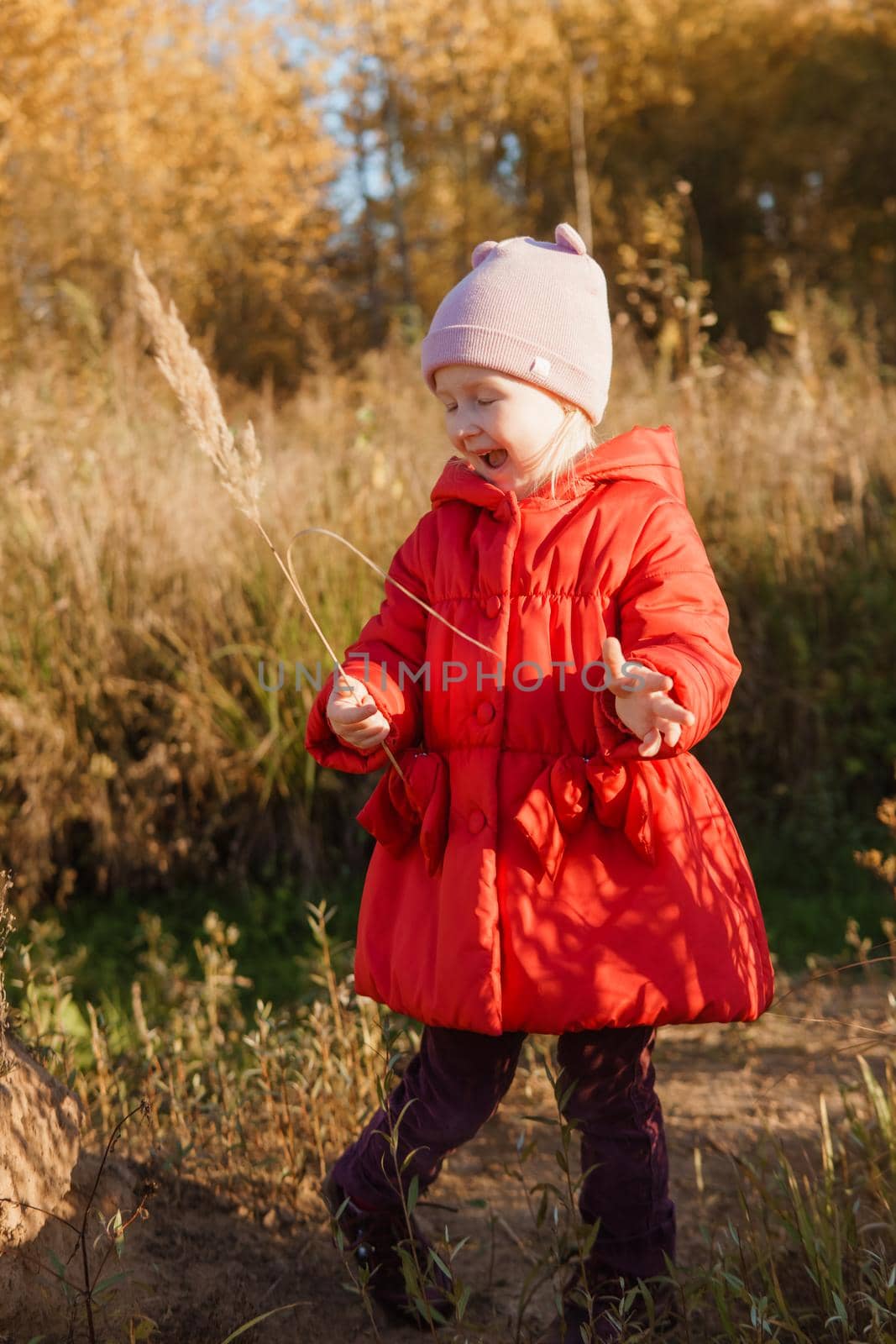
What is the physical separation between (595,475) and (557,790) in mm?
495

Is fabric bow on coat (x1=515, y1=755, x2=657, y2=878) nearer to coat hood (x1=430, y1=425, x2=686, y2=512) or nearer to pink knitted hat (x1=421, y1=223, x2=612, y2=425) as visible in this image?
coat hood (x1=430, y1=425, x2=686, y2=512)

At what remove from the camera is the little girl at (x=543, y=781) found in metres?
1.84

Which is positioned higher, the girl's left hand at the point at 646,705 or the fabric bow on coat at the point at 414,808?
the girl's left hand at the point at 646,705

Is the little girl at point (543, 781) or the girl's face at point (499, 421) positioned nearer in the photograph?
the little girl at point (543, 781)

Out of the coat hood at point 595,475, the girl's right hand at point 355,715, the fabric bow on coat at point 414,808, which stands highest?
the coat hood at point 595,475

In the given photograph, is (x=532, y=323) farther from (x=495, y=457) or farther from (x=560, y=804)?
(x=560, y=804)

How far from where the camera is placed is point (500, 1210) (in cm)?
256

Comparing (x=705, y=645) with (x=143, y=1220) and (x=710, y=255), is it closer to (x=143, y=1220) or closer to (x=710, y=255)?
(x=143, y=1220)

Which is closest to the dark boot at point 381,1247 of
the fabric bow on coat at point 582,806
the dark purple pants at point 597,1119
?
the dark purple pants at point 597,1119

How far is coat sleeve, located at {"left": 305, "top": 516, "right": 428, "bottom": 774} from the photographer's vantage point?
198cm

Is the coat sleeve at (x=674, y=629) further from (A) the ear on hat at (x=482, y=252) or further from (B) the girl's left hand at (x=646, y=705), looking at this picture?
(A) the ear on hat at (x=482, y=252)

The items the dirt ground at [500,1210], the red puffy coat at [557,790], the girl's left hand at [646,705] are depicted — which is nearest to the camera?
the girl's left hand at [646,705]

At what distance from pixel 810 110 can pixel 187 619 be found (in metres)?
18.2

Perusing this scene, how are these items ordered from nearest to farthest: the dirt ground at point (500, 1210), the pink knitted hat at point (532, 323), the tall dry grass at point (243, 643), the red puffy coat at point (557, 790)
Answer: the red puffy coat at point (557, 790) < the pink knitted hat at point (532, 323) < the dirt ground at point (500, 1210) < the tall dry grass at point (243, 643)
